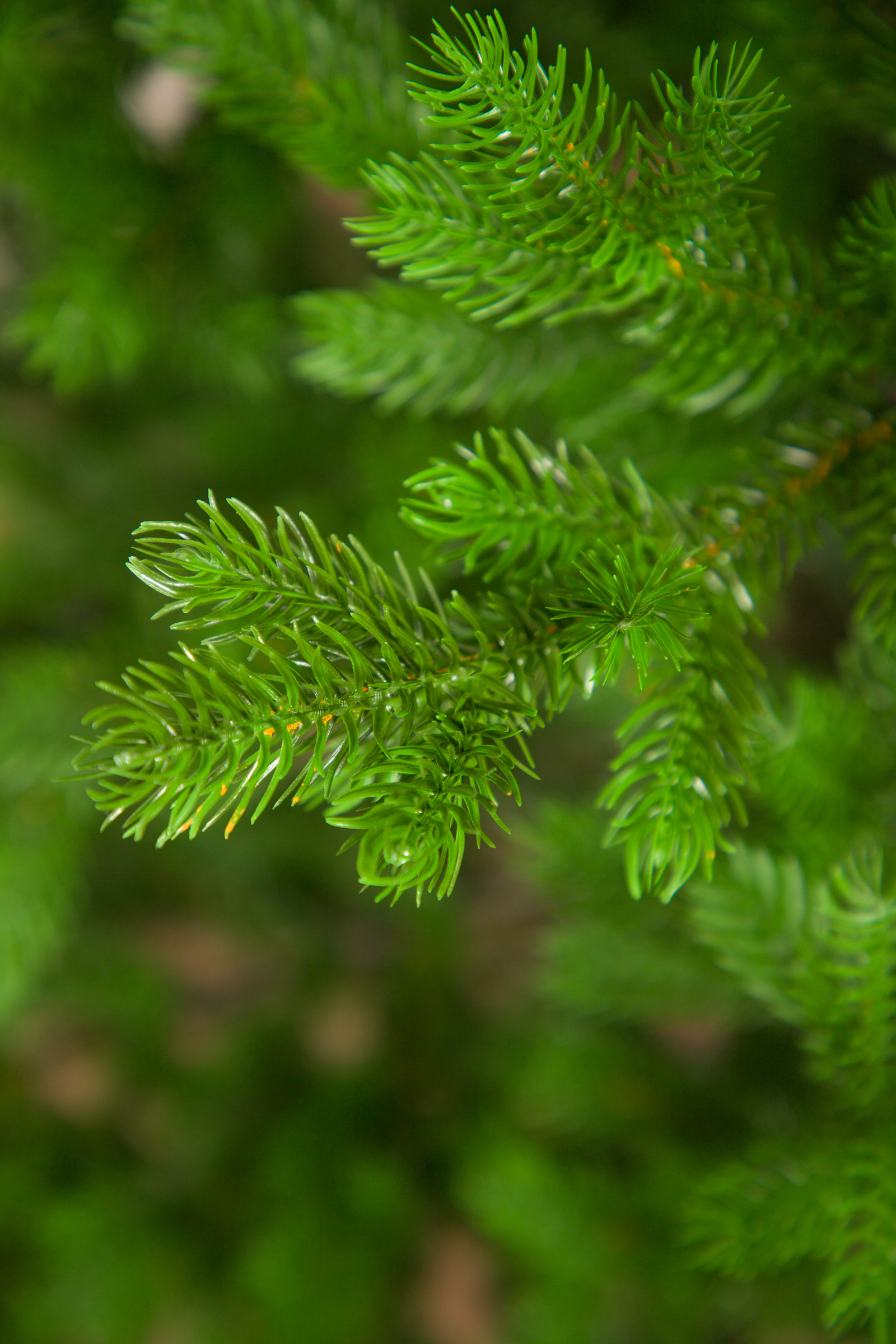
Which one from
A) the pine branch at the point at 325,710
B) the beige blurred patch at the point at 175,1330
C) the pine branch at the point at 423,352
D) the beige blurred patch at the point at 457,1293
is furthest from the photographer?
the beige blurred patch at the point at 457,1293

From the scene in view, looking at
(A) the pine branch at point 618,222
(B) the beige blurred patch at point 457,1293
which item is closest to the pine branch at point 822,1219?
(A) the pine branch at point 618,222

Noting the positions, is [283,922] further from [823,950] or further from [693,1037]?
[823,950]

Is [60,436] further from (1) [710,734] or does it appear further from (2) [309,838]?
(1) [710,734]

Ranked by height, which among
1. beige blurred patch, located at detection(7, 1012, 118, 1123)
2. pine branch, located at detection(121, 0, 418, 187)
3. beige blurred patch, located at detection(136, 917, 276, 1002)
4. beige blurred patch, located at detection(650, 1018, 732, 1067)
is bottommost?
beige blurred patch, located at detection(7, 1012, 118, 1123)

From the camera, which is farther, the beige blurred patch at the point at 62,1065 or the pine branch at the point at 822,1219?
the beige blurred patch at the point at 62,1065

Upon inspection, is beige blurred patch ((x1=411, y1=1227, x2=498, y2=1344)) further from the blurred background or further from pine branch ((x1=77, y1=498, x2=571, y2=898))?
pine branch ((x1=77, y1=498, x2=571, y2=898))

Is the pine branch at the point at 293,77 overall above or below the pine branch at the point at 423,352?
above

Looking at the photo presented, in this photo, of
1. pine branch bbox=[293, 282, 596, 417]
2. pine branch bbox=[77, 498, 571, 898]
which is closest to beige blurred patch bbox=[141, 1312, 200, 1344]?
pine branch bbox=[77, 498, 571, 898]

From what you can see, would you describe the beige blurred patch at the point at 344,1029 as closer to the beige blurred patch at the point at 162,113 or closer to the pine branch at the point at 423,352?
the pine branch at the point at 423,352
